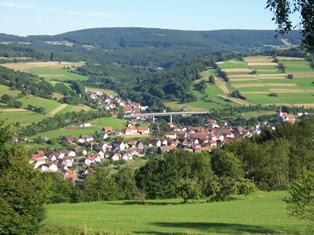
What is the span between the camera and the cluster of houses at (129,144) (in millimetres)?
63275

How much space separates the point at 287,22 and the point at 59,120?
73.1m

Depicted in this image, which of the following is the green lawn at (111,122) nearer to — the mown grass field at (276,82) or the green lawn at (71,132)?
the green lawn at (71,132)

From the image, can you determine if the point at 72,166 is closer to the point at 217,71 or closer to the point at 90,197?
the point at 90,197

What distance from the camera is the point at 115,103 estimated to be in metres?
117

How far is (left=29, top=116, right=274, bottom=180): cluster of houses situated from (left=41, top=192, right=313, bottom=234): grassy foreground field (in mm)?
34474

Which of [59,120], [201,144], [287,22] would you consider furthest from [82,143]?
[287,22]

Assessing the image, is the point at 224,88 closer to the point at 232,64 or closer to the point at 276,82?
the point at 276,82

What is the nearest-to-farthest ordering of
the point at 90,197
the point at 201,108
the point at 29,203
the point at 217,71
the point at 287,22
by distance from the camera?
the point at 287,22
the point at 29,203
the point at 90,197
the point at 201,108
the point at 217,71

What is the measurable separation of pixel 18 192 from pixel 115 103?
10204cm

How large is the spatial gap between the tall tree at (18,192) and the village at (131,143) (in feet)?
133

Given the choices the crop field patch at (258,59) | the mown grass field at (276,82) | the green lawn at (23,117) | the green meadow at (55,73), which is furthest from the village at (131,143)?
the crop field patch at (258,59)

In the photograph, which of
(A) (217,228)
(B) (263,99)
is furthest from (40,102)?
(A) (217,228)

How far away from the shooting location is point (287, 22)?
11.6 metres

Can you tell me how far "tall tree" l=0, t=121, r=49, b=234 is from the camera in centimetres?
1459
